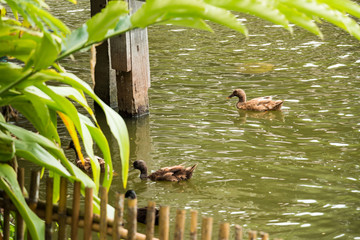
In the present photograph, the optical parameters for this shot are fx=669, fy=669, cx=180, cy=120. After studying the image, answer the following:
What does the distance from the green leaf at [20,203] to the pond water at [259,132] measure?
3.23 meters

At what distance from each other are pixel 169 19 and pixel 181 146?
5922 millimetres

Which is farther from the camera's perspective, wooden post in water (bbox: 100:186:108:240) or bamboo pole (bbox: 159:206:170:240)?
wooden post in water (bbox: 100:186:108:240)

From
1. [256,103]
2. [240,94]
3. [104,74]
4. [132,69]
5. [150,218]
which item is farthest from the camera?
[240,94]

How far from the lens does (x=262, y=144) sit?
833cm

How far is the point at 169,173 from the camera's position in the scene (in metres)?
7.16

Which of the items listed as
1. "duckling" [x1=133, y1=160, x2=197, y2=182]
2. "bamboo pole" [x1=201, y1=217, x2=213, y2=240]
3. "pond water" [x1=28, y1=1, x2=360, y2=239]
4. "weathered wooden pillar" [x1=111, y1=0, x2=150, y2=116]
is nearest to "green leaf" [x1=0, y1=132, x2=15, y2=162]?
"bamboo pole" [x1=201, y1=217, x2=213, y2=240]

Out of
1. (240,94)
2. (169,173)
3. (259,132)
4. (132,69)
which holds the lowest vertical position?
(169,173)

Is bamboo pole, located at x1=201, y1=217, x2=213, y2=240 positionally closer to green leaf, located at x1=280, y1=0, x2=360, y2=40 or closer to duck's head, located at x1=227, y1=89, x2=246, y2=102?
green leaf, located at x1=280, y1=0, x2=360, y2=40

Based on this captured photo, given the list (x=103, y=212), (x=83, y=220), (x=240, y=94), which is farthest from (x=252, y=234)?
(x=240, y=94)

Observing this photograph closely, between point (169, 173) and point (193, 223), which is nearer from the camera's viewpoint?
point (193, 223)

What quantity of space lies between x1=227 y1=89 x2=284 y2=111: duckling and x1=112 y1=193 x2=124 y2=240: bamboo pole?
22.1ft

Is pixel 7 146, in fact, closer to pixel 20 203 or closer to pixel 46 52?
pixel 20 203

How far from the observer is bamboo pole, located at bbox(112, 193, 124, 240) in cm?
283

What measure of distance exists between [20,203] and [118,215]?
1.46ft
